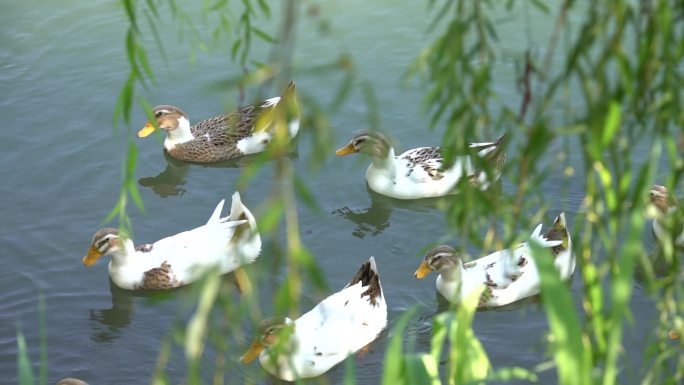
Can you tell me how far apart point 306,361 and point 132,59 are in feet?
13.0

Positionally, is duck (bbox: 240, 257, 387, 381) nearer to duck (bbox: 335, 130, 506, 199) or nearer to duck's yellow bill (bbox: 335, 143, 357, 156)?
duck (bbox: 335, 130, 506, 199)

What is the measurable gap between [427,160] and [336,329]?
6.41ft

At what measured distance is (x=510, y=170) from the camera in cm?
294

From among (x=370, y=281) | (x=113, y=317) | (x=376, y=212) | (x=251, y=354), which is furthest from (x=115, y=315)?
(x=376, y=212)

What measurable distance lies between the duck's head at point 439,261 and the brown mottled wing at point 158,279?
1592 millimetres

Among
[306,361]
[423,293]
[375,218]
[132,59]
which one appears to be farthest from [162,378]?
[375,218]

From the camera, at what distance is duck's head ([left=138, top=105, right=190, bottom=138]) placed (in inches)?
355

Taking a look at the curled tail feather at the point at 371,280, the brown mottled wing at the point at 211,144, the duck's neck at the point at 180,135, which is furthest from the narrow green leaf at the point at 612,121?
the duck's neck at the point at 180,135

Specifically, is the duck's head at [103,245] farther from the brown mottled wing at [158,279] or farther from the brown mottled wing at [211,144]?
the brown mottled wing at [211,144]

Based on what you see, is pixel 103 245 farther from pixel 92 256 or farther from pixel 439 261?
pixel 439 261

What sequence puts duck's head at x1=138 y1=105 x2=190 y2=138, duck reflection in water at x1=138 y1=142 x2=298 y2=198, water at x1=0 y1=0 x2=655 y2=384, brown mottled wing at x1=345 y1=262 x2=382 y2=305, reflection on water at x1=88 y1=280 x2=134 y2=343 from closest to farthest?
brown mottled wing at x1=345 y1=262 x2=382 y2=305, water at x1=0 y1=0 x2=655 y2=384, reflection on water at x1=88 y1=280 x2=134 y2=343, duck reflection in water at x1=138 y1=142 x2=298 y2=198, duck's head at x1=138 y1=105 x2=190 y2=138

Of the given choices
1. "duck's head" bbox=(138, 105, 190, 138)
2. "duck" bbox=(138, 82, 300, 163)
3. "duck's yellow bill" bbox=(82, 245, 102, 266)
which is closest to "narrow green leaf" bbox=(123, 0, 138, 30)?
"duck's yellow bill" bbox=(82, 245, 102, 266)

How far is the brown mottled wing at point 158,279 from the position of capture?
24.8 feet

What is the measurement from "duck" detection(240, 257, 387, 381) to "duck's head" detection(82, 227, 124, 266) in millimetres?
1302
